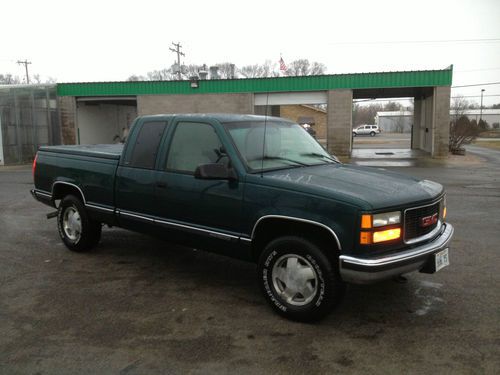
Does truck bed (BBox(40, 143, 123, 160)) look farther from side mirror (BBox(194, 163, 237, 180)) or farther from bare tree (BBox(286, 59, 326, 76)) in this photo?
bare tree (BBox(286, 59, 326, 76))

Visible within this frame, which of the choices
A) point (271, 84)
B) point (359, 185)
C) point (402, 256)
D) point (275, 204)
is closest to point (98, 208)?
point (275, 204)

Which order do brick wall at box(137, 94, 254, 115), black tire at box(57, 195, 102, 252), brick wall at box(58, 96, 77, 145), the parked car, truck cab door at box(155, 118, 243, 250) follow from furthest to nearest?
the parked car
brick wall at box(58, 96, 77, 145)
brick wall at box(137, 94, 254, 115)
black tire at box(57, 195, 102, 252)
truck cab door at box(155, 118, 243, 250)

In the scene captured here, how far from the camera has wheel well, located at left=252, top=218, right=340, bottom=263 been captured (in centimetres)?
395

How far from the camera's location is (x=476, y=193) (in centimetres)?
1154

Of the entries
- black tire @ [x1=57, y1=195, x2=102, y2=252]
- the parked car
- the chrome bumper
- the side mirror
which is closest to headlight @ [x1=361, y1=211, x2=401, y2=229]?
the side mirror

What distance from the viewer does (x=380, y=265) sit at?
Answer: 3.64m

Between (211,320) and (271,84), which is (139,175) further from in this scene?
(271,84)

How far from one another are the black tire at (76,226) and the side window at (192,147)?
183 cm

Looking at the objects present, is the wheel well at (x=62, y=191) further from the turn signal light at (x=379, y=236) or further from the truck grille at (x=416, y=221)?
the truck grille at (x=416, y=221)

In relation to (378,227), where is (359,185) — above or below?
above

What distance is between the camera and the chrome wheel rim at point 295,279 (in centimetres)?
400

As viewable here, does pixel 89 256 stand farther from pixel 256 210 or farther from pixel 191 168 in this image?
pixel 256 210

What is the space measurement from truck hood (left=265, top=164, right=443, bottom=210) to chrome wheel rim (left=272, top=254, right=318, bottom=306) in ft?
2.10

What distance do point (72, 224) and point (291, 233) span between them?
3529mm
